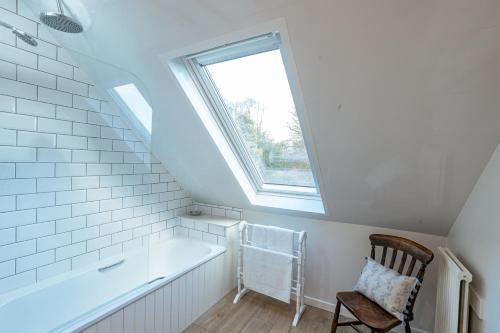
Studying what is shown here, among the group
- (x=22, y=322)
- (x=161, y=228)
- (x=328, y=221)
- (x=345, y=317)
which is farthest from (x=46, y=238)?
(x=345, y=317)

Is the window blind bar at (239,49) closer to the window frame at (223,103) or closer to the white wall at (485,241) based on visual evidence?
the window frame at (223,103)

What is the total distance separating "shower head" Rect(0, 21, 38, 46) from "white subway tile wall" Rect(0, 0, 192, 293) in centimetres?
4

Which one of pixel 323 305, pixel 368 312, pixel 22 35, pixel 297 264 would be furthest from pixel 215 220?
pixel 22 35

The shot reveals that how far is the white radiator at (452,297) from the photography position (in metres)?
1.43

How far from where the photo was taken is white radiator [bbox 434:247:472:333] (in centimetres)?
143

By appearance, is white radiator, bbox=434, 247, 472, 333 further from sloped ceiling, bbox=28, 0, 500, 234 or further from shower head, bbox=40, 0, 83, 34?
shower head, bbox=40, 0, 83, 34

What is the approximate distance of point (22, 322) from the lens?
5.38ft

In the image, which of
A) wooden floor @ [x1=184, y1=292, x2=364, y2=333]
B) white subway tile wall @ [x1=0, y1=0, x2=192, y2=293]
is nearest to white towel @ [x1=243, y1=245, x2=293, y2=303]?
wooden floor @ [x1=184, y1=292, x2=364, y2=333]

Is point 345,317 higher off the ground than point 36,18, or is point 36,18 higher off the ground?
point 36,18

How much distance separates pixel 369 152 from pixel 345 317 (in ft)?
5.48

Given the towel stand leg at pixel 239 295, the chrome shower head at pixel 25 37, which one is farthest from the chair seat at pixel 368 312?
the chrome shower head at pixel 25 37

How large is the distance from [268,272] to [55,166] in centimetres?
203

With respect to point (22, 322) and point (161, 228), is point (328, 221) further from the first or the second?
point (22, 322)

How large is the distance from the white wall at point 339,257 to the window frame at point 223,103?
31 cm
